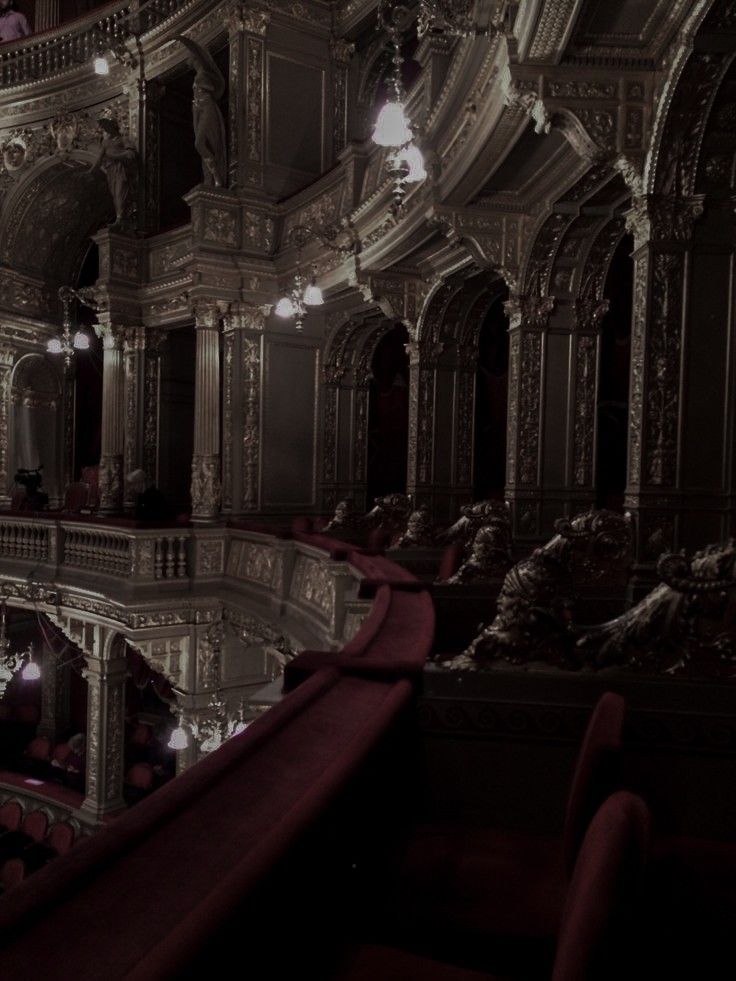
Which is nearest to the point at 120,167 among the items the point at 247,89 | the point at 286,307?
the point at 247,89

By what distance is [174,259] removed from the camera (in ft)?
39.4

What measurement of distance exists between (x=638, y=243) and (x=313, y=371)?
754cm

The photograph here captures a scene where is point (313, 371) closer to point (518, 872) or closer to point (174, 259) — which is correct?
point (174, 259)

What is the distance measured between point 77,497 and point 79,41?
8590 millimetres

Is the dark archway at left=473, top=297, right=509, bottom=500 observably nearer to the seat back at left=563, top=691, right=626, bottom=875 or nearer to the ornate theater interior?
the ornate theater interior

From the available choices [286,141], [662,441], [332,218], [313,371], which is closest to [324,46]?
[286,141]

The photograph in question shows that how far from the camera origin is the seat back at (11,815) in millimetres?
12734

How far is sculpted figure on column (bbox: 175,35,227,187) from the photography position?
35.2 feet

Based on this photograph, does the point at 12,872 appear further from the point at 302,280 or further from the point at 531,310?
the point at 531,310

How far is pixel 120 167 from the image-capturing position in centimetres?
1265

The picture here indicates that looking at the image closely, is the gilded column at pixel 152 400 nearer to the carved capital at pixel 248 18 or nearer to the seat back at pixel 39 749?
the carved capital at pixel 248 18

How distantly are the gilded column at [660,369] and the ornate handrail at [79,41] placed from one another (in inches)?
432

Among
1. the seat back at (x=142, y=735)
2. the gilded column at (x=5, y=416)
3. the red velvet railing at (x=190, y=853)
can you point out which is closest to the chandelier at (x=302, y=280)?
the red velvet railing at (x=190, y=853)

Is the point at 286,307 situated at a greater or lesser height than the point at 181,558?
greater
